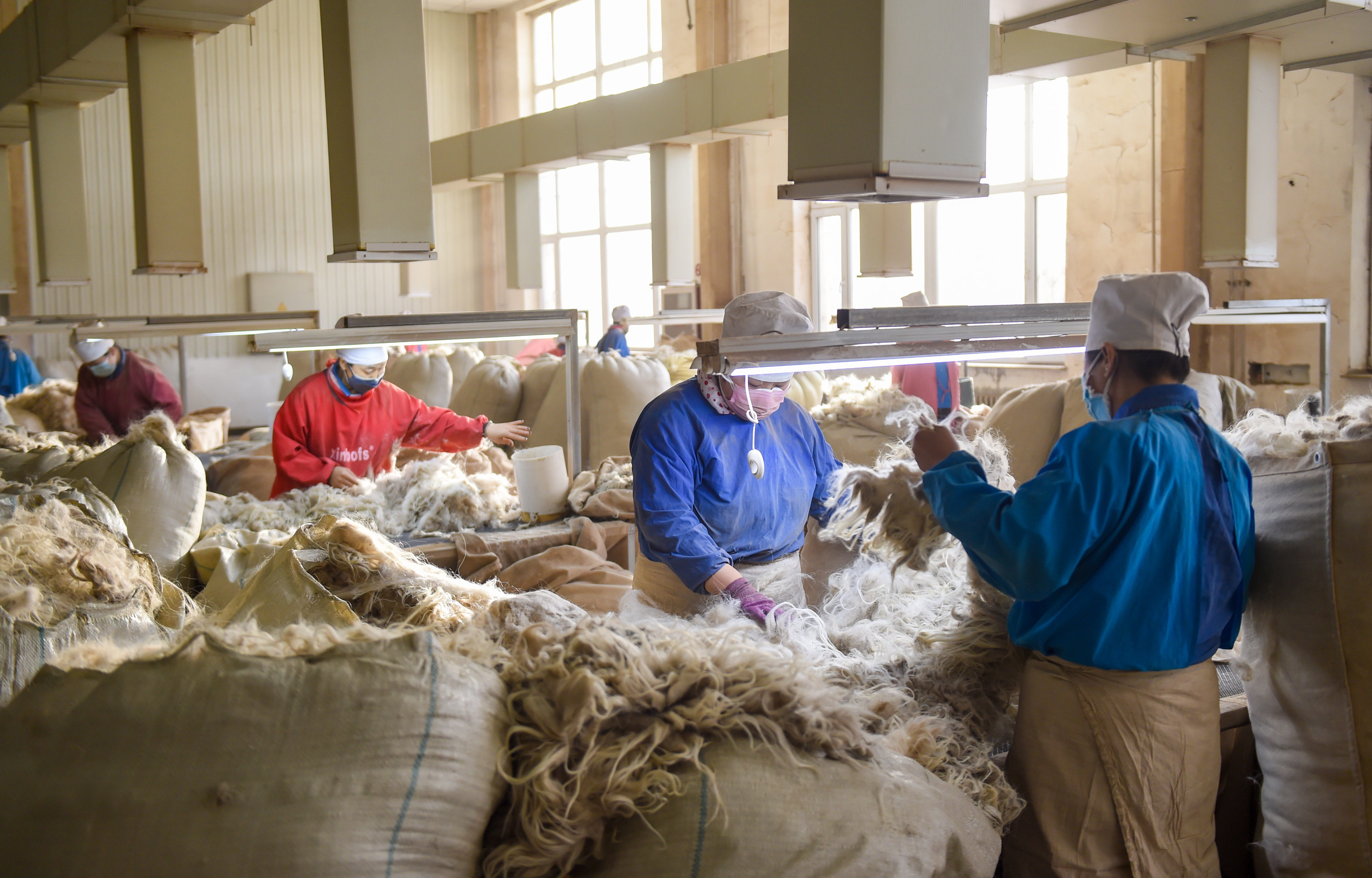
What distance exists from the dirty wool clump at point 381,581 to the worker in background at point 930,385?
12.4 feet

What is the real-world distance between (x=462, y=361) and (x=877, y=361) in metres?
6.14

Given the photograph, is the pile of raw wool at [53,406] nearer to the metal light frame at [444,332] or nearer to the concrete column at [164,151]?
the concrete column at [164,151]

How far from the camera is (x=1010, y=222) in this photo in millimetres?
7918

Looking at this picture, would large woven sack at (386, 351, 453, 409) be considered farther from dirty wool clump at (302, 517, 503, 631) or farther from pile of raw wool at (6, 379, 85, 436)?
dirty wool clump at (302, 517, 503, 631)

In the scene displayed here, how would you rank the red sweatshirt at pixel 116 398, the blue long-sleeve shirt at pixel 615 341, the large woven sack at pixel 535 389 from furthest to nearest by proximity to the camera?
the blue long-sleeve shirt at pixel 615 341
the red sweatshirt at pixel 116 398
the large woven sack at pixel 535 389

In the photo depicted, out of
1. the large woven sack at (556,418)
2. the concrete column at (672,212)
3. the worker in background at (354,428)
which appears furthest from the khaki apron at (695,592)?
A: the concrete column at (672,212)

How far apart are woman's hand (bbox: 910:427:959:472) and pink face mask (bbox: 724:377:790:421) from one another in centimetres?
71

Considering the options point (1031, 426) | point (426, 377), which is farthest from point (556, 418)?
point (1031, 426)

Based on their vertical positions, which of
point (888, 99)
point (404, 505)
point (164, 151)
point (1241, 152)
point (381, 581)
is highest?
point (164, 151)

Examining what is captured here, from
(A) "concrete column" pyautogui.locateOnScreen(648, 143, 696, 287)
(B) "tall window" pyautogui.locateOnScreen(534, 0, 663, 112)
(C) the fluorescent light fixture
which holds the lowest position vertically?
(C) the fluorescent light fixture

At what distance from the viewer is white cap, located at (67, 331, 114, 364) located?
5.55 metres

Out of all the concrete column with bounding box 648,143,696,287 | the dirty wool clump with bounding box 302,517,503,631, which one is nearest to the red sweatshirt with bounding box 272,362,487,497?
the dirty wool clump with bounding box 302,517,503,631

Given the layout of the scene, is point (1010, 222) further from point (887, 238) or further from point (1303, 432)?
point (1303, 432)

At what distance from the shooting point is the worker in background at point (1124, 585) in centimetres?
139
